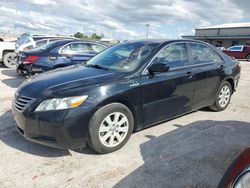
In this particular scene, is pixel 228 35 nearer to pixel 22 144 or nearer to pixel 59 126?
pixel 22 144

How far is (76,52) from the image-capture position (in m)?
8.48


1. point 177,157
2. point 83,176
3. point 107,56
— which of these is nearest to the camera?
point 83,176

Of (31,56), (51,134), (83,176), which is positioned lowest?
(83,176)

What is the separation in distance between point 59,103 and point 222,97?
3.81 metres

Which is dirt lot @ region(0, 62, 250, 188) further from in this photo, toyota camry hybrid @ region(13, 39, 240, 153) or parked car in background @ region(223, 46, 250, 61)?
parked car in background @ region(223, 46, 250, 61)

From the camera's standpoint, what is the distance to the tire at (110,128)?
360cm

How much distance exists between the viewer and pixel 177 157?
12.5ft

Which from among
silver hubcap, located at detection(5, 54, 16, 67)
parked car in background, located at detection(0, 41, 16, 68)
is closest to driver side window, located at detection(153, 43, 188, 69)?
parked car in background, located at detection(0, 41, 16, 68)

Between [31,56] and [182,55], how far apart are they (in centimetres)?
468

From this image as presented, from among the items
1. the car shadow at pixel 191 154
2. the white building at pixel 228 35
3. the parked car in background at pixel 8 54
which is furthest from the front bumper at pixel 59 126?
the white building at pixel 228 35

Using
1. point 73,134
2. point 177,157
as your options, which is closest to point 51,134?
point 73,134

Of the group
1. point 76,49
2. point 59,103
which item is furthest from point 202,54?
point 76,49

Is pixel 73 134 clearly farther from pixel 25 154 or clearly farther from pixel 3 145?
pixel 3 145

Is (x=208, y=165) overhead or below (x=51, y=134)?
below
